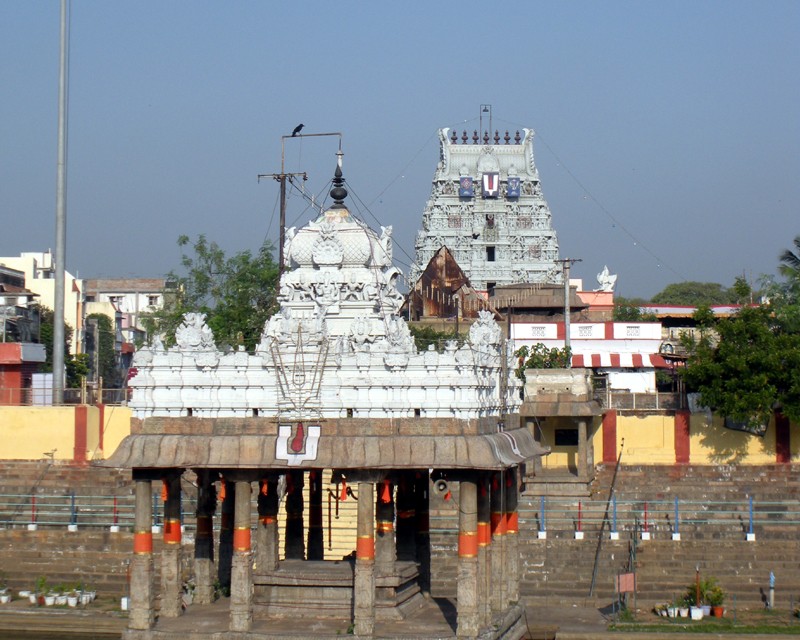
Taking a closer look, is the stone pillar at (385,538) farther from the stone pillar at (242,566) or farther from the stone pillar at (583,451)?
the stone pillar at (583,451)

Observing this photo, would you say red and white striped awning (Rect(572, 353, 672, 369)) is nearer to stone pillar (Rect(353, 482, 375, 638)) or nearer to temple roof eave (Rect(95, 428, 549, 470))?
temple roof eave (Rect(95, 428, 549, 470))

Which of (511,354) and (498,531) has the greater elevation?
(511,354)

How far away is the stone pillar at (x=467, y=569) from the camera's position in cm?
2344

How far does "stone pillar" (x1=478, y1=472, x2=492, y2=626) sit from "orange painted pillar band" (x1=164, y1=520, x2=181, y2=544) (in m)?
5.14

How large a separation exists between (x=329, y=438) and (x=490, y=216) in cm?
7293

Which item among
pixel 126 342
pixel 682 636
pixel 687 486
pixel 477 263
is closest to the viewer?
pixel 682 636

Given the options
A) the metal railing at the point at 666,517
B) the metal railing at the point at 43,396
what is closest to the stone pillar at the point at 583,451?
the metal railing at the point at 666,517

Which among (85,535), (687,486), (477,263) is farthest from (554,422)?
(477,263)

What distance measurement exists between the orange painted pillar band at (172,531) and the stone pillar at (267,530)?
1.48 meters

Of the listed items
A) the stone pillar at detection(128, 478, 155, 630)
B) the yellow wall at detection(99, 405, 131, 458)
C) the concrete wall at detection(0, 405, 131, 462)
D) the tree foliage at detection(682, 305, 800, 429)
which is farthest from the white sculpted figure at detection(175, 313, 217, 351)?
the tree foliage at detection(682, 305, 800, 429)

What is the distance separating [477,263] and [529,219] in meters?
5.03

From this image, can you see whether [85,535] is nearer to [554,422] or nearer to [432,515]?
[432,515]

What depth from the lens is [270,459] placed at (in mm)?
23109

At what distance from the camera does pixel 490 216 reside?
95.4 metres
